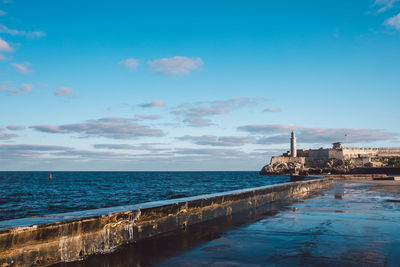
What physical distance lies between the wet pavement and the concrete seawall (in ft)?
0.83

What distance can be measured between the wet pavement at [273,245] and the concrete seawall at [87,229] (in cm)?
25

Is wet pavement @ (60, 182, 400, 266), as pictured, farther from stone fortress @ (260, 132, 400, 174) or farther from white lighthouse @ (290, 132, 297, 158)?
white lighthouse @ (290, 132, 297, 158)

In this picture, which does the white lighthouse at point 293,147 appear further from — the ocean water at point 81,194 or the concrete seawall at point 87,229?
the concrete seawall at point 87,229

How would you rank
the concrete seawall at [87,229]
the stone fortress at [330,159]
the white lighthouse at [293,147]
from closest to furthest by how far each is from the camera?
1. the concrete seawall at [87,229]
2. the stone fortress at [330,159]
3. the white lighthouse at [293,147]

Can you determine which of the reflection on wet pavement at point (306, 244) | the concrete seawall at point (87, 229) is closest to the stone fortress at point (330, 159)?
the reflection on wet pavement at point (306, 244)

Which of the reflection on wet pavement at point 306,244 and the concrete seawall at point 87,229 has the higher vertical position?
the concrete seawall at point 87,229

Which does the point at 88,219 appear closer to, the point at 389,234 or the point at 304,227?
the point at 304,227

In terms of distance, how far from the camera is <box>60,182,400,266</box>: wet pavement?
4395mm

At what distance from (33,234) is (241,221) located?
4.66 metres

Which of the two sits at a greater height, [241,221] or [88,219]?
[88,219]

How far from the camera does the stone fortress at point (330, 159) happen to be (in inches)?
4328

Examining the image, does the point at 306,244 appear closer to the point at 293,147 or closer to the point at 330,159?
the point at 330,159

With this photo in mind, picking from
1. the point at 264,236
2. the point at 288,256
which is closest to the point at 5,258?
the point at 288,256

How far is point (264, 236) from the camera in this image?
6.00 meters
